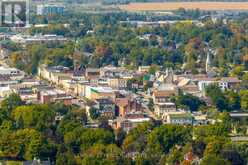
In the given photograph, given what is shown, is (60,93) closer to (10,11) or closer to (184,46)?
(184,46)

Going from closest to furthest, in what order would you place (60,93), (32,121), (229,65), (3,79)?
(32,121), (60,93), (3,79), (229,65)

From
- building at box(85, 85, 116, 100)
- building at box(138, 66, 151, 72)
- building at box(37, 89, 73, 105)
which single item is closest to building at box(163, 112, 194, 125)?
building at box(85, 85, 116, 100)

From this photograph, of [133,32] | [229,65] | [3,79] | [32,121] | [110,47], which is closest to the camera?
[32,121]

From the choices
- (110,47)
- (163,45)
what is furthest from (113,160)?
(163,45)

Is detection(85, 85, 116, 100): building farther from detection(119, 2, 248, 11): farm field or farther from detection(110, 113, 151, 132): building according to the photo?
detection(119, 2, 248, 11): farm field

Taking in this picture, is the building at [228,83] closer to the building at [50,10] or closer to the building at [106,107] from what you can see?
the building at [106,107]

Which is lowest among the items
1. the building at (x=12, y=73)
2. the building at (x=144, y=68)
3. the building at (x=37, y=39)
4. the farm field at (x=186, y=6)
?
the building at (x=144, y=68)

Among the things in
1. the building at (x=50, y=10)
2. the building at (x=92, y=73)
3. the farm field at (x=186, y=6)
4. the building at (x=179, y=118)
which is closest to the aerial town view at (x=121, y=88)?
the building at (x=179, y=118)

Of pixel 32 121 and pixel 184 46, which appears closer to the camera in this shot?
pixel 32 121
